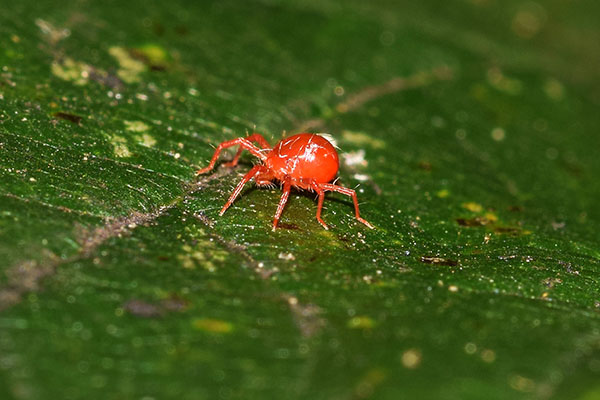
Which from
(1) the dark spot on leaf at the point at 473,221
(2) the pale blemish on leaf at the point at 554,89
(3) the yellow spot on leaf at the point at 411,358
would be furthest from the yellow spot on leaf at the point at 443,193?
(2) the pale blemish on leaf at the point at 554,89

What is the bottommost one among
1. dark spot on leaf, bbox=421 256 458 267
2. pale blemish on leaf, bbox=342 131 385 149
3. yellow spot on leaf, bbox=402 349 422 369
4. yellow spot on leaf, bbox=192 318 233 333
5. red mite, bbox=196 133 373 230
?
yellow spot on leaf, bbox=192 318 233 333

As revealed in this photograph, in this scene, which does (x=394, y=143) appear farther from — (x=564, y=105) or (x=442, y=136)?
(x=564, y=105)

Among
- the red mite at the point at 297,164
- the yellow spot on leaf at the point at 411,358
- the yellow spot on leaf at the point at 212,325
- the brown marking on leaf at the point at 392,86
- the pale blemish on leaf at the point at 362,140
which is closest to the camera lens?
the yellow spot on leaf at the point at 411,358

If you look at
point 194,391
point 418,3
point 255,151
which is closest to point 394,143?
point 255,151

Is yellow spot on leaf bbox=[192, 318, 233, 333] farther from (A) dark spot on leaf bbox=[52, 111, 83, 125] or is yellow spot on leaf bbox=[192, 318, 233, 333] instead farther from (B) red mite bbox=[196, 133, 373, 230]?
(A) dark spot on leaf bbox=[52, 111, 83, 125]

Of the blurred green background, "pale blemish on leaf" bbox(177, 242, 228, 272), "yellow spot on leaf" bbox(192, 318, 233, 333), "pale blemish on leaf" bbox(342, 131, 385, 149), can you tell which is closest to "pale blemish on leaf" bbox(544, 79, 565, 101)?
the blurred green background

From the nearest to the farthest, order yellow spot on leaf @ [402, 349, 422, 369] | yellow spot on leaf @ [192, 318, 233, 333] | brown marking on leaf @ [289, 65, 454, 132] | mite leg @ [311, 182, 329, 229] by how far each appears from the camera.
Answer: yellow spot on leaf @ [402, 349, 422, 369] < yellow spot on leaf @ [192, 318, 233, 333] < mite leg @ [311, 182, 329, 229] < brown marking on leaf @ [289, 65, 454, 132]

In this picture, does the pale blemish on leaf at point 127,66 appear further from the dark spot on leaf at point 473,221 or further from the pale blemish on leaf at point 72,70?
the dark spot on leaf at point 473,221

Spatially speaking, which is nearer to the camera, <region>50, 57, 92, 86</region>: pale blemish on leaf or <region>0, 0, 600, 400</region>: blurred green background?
<region>0, 0, 600, 400</region>: blurred green background
